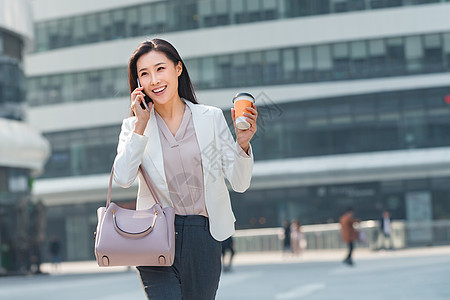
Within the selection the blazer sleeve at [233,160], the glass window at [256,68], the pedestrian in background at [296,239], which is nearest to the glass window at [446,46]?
the glass window at [256,68]

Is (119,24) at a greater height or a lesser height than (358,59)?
greater

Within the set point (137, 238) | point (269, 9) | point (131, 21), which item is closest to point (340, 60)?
point (269, 9)

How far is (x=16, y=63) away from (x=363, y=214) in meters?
20.5

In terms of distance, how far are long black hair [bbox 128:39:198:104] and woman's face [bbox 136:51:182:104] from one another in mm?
22

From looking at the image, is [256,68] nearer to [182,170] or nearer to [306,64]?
[306,64]

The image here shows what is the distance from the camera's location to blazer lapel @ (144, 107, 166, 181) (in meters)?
4.37

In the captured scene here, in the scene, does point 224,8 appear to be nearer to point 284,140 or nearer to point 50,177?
point 284,140

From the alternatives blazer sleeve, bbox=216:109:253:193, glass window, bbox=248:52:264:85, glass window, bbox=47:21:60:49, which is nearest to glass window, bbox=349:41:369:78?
glass window, bbox=248:52:264:85

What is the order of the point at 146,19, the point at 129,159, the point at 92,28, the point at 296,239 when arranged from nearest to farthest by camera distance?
the point at 129,159
the point at 296,239
the point at 146,19
the point at 92,28

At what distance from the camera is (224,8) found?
46.1 m

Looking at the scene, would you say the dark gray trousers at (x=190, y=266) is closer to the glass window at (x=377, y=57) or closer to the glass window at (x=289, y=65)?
the glass window at (x=377, y=57)

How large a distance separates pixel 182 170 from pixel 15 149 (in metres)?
25.9

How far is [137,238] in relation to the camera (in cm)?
425

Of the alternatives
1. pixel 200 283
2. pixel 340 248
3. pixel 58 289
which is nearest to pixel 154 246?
pixel 200 283
